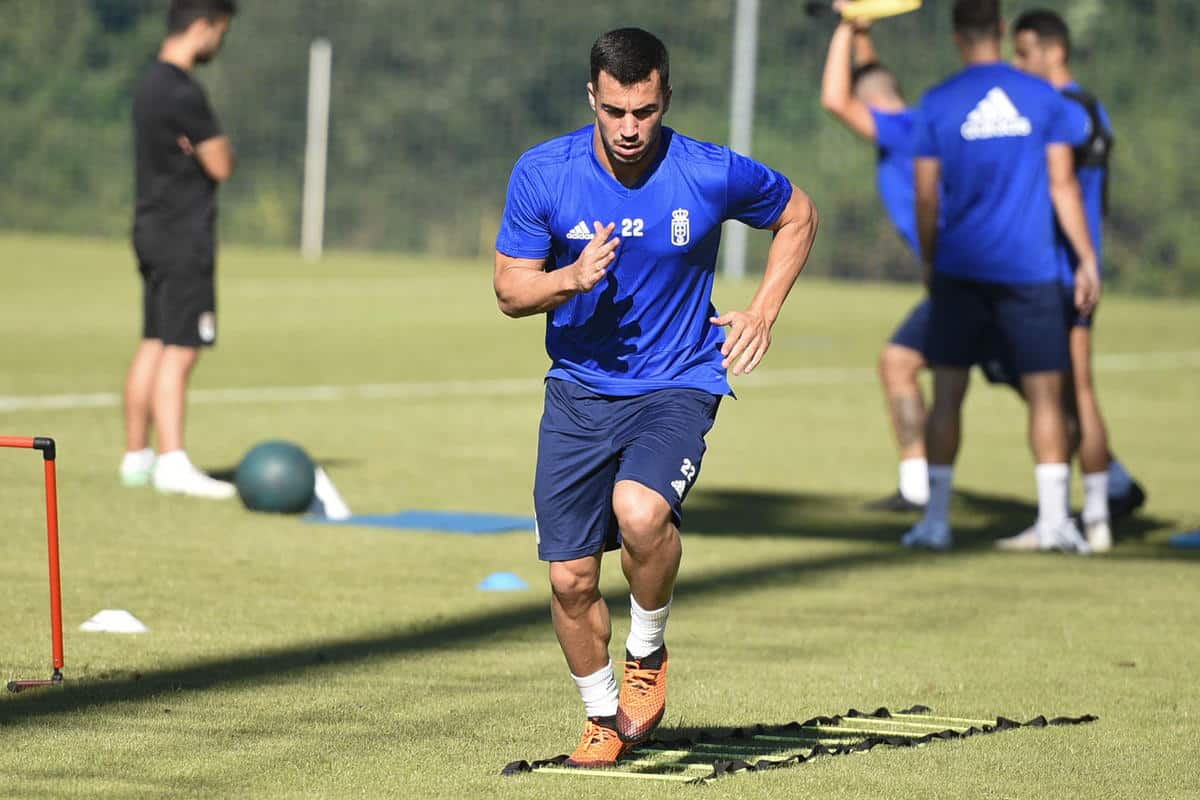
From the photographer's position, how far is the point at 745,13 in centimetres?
3450

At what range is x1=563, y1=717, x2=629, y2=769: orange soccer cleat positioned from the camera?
5.58 m

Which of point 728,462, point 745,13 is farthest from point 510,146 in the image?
point 728,462

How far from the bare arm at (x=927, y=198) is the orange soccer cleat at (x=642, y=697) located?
190 inches

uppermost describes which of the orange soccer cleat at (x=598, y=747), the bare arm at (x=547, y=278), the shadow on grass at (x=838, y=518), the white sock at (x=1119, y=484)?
the bare arm at (x=547, y=278)

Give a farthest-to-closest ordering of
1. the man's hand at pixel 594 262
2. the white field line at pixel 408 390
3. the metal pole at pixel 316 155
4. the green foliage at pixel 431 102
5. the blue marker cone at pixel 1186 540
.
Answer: the metal pole at pixel 316 155 → the green foliage at pixel 431 102 → the white field line at pixel 408 390 → the blue marker cone at pixel 1186 540 → the man's hand at pixel 594 262

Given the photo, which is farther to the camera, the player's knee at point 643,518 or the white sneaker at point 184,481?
the white sneaker at point 184,481

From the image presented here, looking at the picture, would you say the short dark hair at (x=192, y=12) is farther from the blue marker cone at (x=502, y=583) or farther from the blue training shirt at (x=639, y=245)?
the blue training shirt at (x=639, y=245)

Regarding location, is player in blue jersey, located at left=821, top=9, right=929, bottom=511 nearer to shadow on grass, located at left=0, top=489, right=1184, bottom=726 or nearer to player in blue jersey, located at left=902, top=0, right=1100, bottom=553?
shadow on grass, located at left=0, top=489, right=1184, bottom=726

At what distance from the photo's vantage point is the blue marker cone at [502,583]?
345 inches

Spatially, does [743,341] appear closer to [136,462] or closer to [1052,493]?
[1052,493]

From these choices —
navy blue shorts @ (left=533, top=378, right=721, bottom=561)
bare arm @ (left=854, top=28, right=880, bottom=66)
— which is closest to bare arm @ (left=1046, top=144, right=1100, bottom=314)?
bare arm @ (left=854, top=28, right=880, bottom=66)

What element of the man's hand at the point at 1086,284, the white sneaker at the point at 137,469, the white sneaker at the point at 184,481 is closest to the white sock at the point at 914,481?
the man's hand at the point at 1086,284

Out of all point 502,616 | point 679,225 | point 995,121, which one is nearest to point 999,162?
point 995,121

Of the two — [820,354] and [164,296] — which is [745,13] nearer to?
[820,354]
